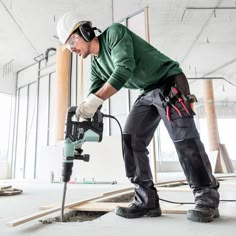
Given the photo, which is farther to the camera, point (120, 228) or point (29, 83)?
point (29, 83)

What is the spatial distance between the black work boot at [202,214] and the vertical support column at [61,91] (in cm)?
399

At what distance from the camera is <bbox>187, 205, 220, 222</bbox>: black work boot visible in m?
1.09

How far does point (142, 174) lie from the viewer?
1.34 metres

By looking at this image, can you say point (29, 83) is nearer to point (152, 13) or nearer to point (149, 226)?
point (152, 13)

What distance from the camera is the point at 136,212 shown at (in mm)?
1261

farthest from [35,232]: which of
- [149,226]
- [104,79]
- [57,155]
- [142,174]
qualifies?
[57,155]

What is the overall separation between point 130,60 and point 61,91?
13.6 ft

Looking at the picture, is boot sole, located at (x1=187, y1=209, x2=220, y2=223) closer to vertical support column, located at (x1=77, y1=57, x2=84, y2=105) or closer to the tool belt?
the tool belt

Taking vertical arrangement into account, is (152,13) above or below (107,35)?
above

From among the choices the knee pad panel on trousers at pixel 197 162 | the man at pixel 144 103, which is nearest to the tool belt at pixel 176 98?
the man at pixel 144 103

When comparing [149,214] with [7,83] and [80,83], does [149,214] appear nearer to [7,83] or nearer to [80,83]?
[80,83]

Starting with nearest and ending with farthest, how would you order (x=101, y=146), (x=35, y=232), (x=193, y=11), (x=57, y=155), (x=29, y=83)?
1. (x=35, y=232)
2. (x=101, y=146)
3. (x=57, y=155)
4. (x=193, y=11)
5. (x=29, y=83)

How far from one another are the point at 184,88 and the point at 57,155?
374 centimetres

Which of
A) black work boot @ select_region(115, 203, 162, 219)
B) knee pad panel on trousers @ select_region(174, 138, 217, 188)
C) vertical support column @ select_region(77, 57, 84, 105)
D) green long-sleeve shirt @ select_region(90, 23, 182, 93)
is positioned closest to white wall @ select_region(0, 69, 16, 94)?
vertical support column @ select_region(77, 57, 84, 105)
